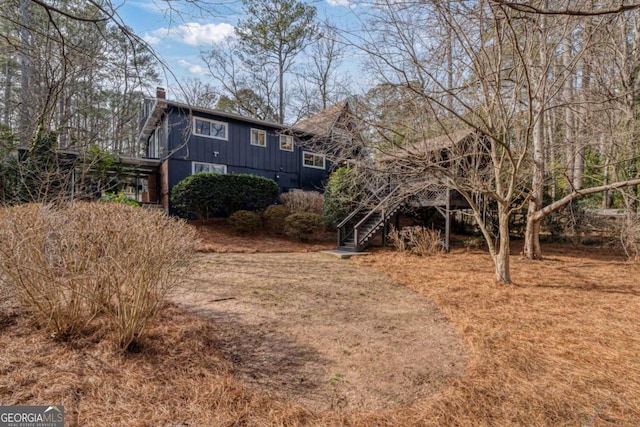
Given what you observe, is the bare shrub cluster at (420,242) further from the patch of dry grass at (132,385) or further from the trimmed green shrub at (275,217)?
the patch of dry grass at (132,385)

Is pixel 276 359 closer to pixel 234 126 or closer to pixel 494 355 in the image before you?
pixel 494 355

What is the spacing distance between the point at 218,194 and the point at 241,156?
3358mm

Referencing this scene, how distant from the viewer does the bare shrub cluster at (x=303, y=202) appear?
13781 mm

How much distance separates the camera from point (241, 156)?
15.4 meters

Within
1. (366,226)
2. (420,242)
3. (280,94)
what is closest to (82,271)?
(420,242)

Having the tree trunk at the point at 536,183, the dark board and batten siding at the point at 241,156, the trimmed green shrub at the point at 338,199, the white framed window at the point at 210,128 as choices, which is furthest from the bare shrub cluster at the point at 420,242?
the white framed window at the point at 210,128

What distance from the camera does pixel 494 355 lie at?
10.6ft

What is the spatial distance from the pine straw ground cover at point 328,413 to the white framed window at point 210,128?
11.7 meters

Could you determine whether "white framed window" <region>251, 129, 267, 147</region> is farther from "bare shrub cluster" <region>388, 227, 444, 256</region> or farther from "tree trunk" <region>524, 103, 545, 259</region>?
"tree trunk" <region>524, 103, 545, 259</region>

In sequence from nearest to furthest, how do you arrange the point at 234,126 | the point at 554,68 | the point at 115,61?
the point at 115,61, the point at 554,68, the point at 234,126

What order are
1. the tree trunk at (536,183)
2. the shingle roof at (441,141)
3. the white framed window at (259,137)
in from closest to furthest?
the shingle roof at (441,141) → the tree trunk at (536,183) → the white framed window at (259,137)

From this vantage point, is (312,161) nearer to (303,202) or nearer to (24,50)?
(303,202)

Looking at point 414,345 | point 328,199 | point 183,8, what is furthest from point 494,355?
point 328,199

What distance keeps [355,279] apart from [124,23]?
227 inches
